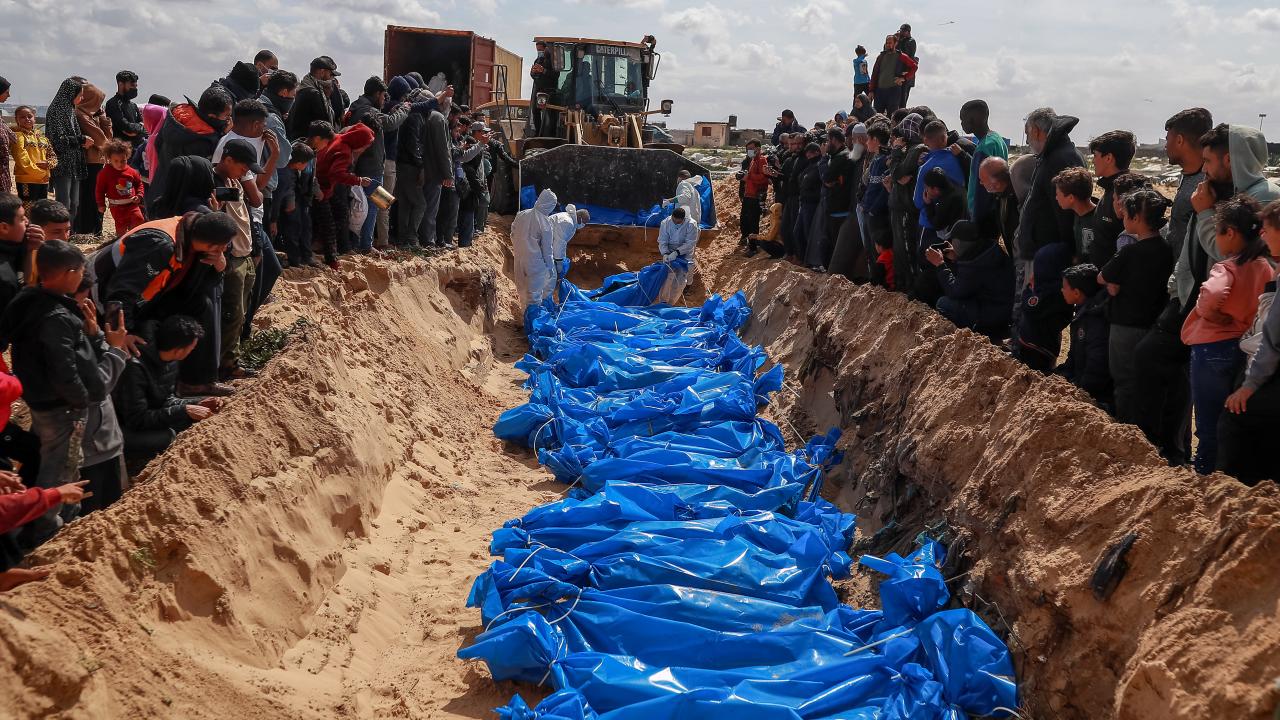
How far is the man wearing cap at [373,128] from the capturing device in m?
9.51

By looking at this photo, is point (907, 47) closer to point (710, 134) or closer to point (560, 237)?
point (560, 237)

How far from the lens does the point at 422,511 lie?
709 centimetres

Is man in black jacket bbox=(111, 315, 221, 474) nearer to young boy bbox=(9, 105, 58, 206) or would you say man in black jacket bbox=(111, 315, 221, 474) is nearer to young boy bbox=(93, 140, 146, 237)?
young boy bbox=(93, 140, 146, 237)

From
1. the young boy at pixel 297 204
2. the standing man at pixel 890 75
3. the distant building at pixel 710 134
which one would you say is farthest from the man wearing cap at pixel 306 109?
the distant building at pixel 710 134

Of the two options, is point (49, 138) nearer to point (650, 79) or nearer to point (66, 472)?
point (66, 472)

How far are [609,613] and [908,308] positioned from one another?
166 inches

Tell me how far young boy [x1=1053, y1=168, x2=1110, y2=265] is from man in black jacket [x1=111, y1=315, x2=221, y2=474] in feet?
17.1

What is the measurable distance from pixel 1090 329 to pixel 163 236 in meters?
5.30

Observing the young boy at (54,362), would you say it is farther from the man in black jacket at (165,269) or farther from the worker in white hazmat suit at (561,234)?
the worker in white hazmat suit at (561,234)

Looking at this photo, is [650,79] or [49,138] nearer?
[49,138]

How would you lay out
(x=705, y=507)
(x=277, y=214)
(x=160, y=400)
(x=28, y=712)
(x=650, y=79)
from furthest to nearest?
(x=650, y=79) < (x=277, y=214) < (x=705, y=507) < (x=160, y=400) < (x=28, y=712)

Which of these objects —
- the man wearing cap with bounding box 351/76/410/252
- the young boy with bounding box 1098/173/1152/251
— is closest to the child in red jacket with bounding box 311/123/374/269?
the man wearing cap with bounding box 351/76/410/252

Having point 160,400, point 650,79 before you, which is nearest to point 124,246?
point 160,400

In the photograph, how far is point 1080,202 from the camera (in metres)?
6.22
